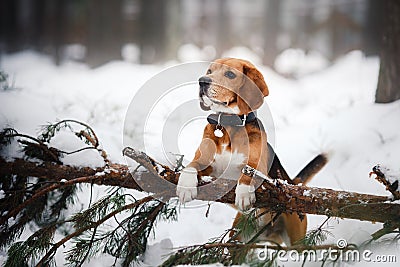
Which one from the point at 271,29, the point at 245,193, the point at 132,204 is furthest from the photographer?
the point at 271,29

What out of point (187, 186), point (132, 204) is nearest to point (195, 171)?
point (187, 186)

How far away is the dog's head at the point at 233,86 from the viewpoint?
33.2 inches

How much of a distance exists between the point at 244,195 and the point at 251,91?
197 mm

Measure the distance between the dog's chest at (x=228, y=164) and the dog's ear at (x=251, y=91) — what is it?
9cm

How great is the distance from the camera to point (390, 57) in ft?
4.58

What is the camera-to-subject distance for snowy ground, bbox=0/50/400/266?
104cm

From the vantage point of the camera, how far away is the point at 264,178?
843mm

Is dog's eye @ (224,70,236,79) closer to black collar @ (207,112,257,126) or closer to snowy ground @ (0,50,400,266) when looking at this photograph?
black collar @ (207,112,257,126)

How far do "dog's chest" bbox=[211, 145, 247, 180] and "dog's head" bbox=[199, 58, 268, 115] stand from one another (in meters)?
0.09

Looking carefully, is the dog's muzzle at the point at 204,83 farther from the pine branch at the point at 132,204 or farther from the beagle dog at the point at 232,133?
the pine branch at the point at 132,204

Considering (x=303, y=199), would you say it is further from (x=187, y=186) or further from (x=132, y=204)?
(x=132, y=204)

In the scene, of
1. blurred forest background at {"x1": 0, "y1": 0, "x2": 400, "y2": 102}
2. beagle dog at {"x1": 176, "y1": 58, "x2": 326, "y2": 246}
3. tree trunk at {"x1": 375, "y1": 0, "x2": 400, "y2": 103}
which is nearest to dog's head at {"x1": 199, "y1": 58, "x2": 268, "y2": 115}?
beagle dog at {"x1": 176, "y1": 58, "x2": 326, "y2": 246}

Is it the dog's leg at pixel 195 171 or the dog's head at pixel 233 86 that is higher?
the dog's head at pixel 233 86

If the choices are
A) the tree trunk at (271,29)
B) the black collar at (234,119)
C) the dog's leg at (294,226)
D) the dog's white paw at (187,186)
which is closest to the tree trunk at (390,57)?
the dog's leg at (294,226)
